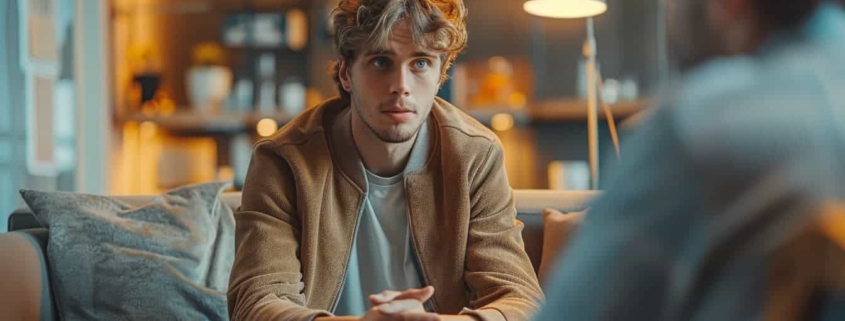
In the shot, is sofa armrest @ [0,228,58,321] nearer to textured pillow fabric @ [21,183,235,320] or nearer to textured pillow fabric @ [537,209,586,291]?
textured pillow fabric @ [21,183,235,320]

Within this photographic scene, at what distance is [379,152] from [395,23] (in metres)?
0.27

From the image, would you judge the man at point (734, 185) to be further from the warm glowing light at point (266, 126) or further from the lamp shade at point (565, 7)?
the warm glowing light at point (266, 126)

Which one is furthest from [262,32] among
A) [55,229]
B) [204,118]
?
[55,229]

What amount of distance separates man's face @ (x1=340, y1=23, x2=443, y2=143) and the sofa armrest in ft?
2.83

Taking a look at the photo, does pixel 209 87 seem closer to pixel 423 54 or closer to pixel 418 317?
pixel 423 54

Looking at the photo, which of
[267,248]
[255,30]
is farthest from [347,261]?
[255,30]

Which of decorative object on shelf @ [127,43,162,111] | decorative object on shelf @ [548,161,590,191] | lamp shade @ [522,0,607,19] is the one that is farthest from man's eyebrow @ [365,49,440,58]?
decorative object on shelf @ [127,43,162,111]

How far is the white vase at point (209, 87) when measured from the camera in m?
5.00

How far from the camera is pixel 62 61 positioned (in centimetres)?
446

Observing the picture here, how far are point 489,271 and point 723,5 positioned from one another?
1.28m

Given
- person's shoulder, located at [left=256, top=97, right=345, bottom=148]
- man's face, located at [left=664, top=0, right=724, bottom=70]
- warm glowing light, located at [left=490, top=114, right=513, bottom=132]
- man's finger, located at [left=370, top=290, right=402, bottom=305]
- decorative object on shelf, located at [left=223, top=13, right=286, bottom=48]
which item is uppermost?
decorative object on shelf, located at [left=223, top=13, right=286, bottom=48]

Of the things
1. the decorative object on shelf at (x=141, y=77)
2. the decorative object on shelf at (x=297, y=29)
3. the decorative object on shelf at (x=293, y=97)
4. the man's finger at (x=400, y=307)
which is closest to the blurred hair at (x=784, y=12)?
the man's finger at (x=400, y=307)

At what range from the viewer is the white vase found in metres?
5.00

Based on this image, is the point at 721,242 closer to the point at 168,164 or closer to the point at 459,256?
the point at 459,256
